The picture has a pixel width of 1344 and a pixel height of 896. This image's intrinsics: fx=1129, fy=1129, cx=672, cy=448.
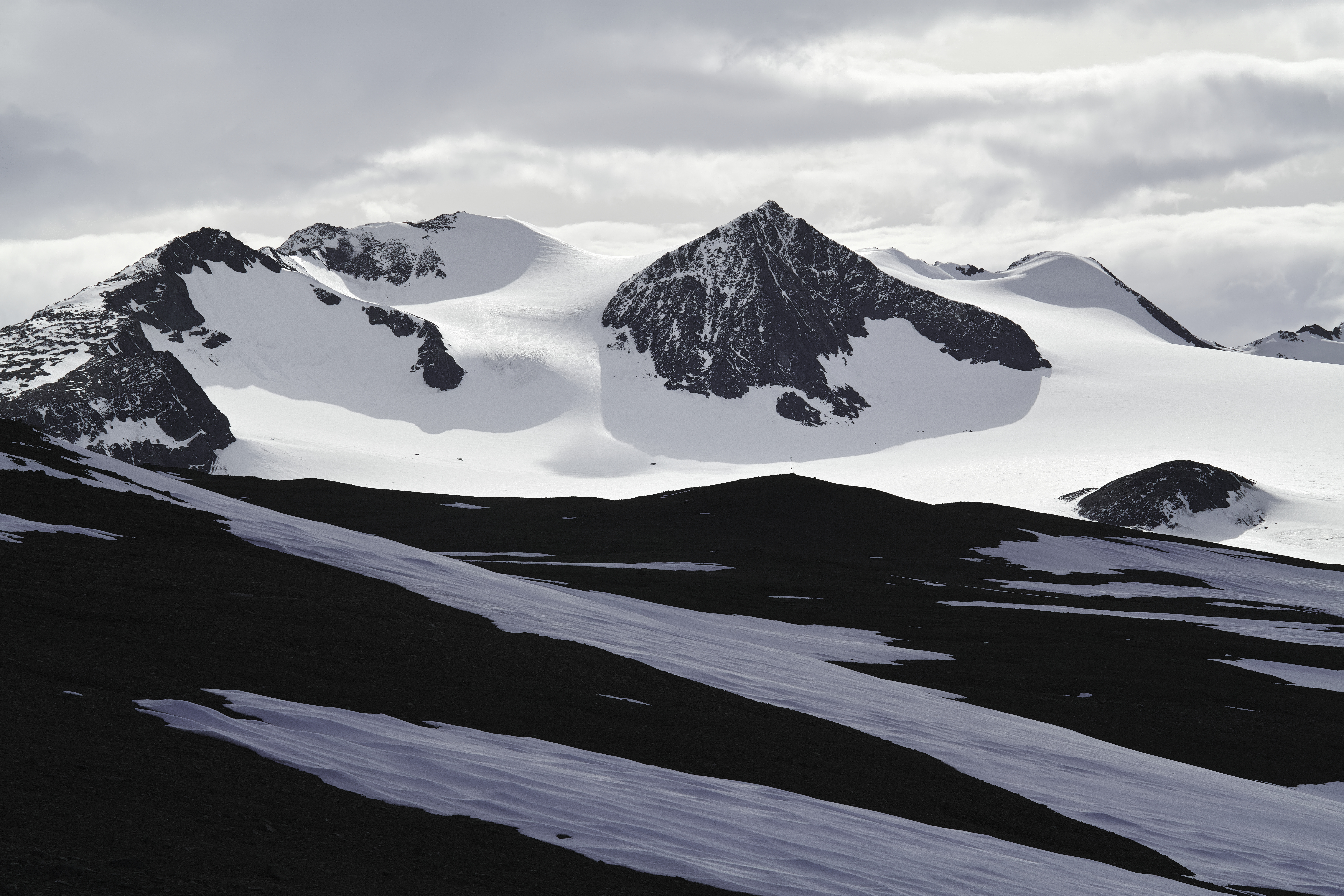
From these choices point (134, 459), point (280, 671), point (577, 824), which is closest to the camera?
point (577, 824)

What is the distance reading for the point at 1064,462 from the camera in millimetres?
187375

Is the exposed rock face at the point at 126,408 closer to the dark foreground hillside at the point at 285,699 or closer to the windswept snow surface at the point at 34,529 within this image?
the dark foreground hillside at the point at 285,699

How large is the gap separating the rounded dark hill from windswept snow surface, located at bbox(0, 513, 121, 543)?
13468cm

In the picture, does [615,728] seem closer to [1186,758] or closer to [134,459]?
[1186,758]

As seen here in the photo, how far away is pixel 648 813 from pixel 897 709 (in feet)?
59.6

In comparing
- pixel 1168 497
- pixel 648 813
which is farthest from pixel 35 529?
pixel 1168 497

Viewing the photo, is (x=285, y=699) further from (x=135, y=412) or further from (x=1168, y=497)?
(x=135, y=412)

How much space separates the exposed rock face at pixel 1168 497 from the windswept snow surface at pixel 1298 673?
325 feet

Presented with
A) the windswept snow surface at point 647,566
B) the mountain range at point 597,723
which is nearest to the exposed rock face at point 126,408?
the windswept snow surface at point 647,566

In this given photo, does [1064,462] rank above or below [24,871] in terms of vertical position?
above

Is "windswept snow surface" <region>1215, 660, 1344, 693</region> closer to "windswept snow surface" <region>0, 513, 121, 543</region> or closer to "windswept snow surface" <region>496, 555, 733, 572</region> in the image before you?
"windswept snow surface" <region>496, 555, 733, 572</region>

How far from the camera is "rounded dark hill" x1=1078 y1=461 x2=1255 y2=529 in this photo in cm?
15000

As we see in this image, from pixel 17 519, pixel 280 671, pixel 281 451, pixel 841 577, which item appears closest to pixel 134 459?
pixel 281 451

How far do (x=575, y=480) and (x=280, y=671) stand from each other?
17185 cm
